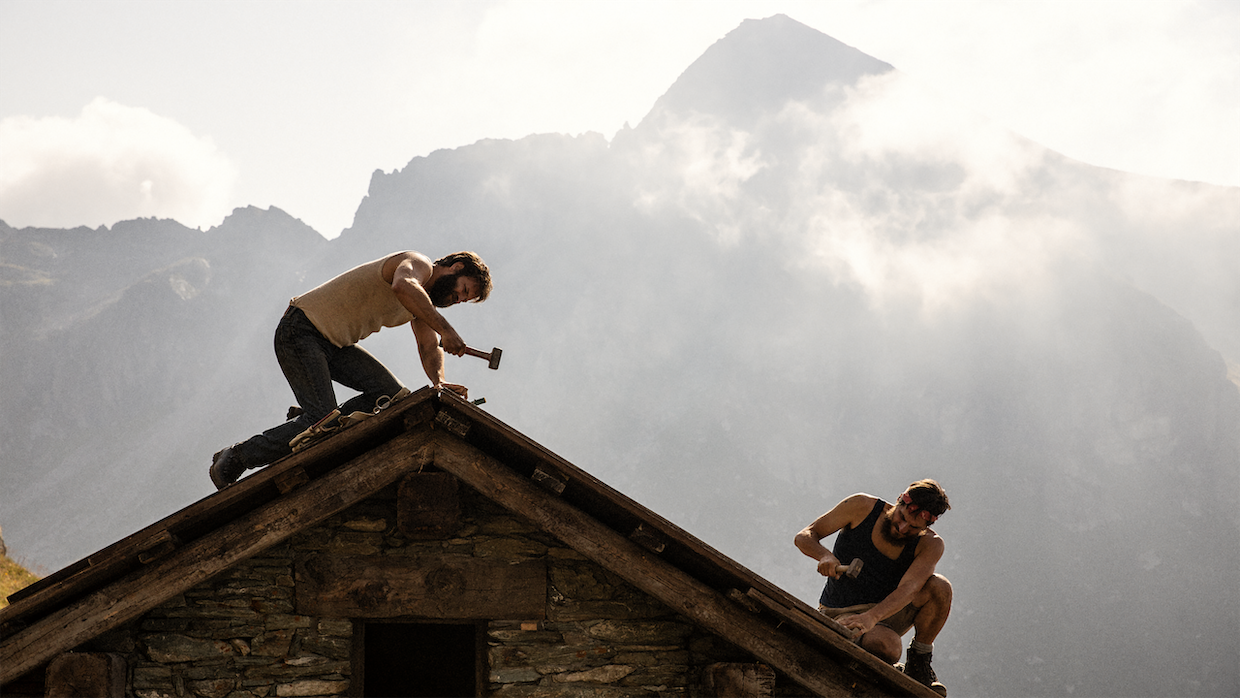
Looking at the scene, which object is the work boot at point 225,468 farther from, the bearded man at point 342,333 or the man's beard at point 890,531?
the man's beard at point 890,531

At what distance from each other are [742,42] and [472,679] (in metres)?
144

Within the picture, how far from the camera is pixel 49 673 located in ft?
13.8

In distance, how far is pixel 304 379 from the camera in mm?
5523

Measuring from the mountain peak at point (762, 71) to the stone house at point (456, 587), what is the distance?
13151cm

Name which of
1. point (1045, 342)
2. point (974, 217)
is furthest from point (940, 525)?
point (974, 217)

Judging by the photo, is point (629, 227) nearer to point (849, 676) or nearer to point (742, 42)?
point (742, 42)

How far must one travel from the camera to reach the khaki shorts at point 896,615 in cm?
571

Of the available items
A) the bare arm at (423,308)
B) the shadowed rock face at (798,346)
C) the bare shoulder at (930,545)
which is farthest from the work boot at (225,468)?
the shadowed rock face at (798,346)

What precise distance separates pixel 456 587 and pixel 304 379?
1866 millimetres

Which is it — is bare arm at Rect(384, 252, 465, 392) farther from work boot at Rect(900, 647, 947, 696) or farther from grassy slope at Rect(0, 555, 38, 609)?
grassy slope at Rect(0, 555, 38, 609)

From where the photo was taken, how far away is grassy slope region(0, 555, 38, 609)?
11.6m

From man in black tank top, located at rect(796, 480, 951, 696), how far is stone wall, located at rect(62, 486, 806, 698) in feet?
3.56

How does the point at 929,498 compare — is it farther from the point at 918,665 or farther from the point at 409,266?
the point at 409,266

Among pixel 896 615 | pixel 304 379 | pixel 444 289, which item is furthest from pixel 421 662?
pixel 896 615
